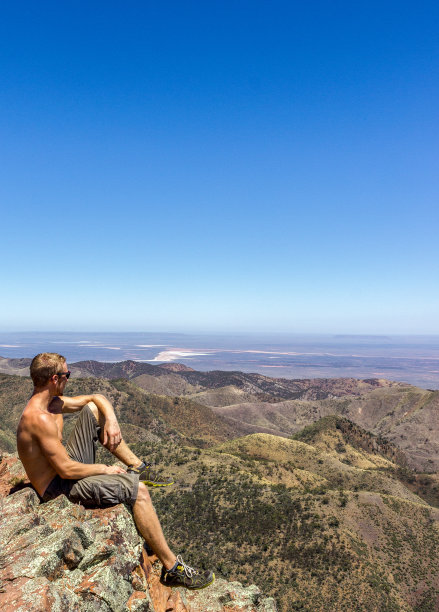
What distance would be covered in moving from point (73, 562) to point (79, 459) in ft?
5.41

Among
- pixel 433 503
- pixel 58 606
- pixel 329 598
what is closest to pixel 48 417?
pixel 58 606

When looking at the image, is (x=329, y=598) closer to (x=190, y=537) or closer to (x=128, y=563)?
(x=190, y=537)

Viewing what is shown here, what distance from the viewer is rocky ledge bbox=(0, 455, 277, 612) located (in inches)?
→ 183

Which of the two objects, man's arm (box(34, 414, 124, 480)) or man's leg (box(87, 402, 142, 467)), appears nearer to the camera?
man's arm (box(34, 414, 124, 480))

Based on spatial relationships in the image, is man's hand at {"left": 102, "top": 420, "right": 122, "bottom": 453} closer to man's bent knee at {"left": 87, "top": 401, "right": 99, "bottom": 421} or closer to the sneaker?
man's bent knee at {"left": 87, "top": 401, "right": 99, "bottom": 421}

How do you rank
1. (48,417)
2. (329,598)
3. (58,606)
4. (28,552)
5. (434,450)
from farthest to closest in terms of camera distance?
(434,450), (329,598), (48,417), (28,552), (58,606)

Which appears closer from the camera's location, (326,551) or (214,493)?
(326,551)

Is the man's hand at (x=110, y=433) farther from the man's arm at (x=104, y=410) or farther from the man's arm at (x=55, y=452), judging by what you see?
the man's arm at (x=55, y=452)

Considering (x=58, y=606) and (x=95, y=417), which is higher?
(x=95, y=417)

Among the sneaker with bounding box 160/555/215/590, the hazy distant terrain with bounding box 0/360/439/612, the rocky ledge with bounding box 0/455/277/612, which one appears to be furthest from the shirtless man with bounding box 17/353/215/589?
the hazy distant terrain with bounding box 0/360/439/612

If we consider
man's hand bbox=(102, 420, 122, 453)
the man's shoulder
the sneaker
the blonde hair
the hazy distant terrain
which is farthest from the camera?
the hazy distant terrain

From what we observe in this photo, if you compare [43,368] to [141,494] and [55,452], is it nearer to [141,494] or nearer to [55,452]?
[55,452]

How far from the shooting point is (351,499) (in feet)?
129

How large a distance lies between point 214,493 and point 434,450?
82.0m
